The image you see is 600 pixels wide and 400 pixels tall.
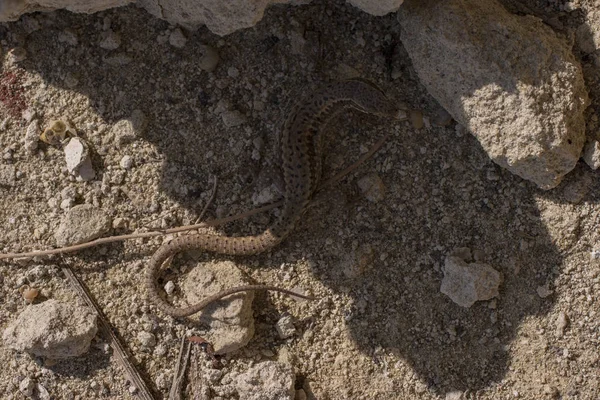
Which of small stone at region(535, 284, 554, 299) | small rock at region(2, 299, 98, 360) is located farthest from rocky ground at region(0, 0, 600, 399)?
small rock at region(2, 299, 98, 360)

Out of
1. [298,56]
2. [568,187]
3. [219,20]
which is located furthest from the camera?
[298,56]

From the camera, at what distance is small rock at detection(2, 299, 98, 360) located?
4.20 meters

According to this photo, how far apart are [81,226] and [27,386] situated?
3.61ft

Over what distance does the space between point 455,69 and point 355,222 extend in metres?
1.14

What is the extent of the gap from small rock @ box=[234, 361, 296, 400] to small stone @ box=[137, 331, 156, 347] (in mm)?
616

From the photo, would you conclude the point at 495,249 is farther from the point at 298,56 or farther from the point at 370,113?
the point at 298,56

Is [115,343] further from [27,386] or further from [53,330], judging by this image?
[27,386]

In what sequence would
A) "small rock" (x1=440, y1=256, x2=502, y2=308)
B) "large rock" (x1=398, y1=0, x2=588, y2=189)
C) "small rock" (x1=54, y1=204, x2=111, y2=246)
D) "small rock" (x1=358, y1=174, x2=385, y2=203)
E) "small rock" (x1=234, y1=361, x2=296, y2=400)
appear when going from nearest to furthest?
"large rock" (x1=398, y1=0, x2=588, y2=189) < "small rock" (x1=440, y1=256, x2=502, y2=308) < "small rock" (x1=234, y1=361, x2=296, y2=400) < "small rock" (x1=358, y1=174, x2=385, y2=203) < "small rock" (x1=54, y1=204, x2=111, y2=246)

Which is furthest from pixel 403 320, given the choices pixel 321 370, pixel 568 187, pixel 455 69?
pixel 455 69

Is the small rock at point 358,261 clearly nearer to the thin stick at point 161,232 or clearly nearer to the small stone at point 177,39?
the thin stick at point 161,232

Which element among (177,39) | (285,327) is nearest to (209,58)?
(177,39)

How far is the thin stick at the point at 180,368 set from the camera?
434 cm

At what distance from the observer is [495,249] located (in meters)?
4.14

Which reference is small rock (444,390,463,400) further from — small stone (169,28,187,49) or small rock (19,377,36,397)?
small stone (169,28,187,49)
